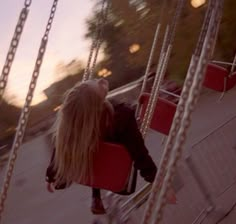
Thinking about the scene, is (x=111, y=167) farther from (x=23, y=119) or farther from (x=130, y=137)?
(x=23, y=119)

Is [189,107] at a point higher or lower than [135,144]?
higher

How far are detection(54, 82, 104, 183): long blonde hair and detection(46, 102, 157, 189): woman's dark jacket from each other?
0.29 feet

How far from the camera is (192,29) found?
721 centimetres

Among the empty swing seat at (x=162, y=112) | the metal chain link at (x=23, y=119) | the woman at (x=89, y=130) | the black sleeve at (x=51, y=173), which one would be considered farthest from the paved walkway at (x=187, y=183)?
the metal chain link at (x=23, y=119)

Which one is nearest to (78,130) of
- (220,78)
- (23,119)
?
(23,119)

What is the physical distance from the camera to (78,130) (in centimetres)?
216

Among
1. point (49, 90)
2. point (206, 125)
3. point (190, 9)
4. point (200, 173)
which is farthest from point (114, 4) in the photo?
point (49, 90)

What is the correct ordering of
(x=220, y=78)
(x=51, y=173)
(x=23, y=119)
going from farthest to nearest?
(x=220, y=78) → (x=51, y=173) → (x=23, y=119)

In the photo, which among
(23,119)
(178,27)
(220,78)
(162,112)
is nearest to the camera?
(23,119)

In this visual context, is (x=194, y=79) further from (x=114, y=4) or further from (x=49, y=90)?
(x=49, y=90)

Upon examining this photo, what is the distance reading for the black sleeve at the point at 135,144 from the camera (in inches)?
88.0

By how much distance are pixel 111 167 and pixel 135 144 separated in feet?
0.44

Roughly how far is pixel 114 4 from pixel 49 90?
888 centimetres

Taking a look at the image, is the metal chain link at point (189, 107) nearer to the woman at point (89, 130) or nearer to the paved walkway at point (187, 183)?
the woman at point (89, 130)
